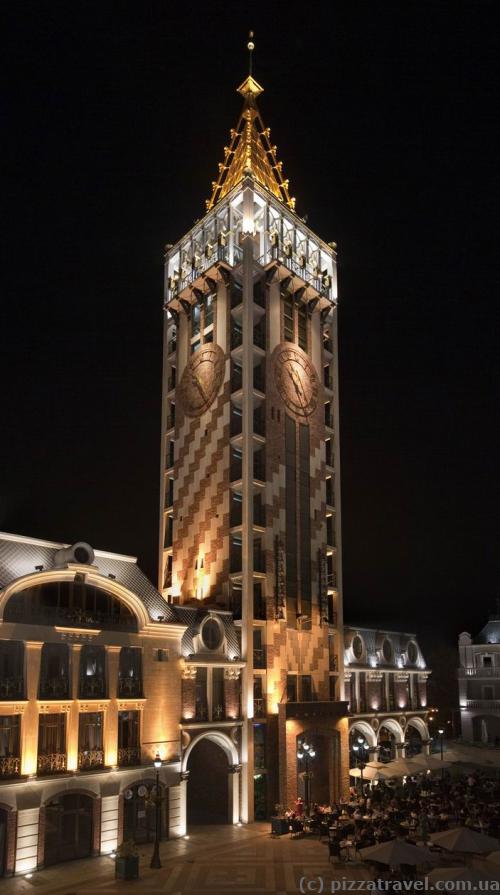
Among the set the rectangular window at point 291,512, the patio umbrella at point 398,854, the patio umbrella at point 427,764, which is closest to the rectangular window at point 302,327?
the rectangular window at point 291,512

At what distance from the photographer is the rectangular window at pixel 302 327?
54.8 metres

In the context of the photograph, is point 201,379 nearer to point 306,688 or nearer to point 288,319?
point 288,319

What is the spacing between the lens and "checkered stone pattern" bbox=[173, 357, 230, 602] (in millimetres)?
47531

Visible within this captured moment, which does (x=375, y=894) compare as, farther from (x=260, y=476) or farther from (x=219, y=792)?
(x=260, y=476)

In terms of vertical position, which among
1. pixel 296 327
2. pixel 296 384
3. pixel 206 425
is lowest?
pixel 206 425

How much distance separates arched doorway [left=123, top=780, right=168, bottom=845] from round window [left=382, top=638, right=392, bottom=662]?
28.6m

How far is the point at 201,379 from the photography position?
2066 inches

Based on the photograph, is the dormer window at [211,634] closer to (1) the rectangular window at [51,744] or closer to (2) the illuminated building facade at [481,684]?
(1) the rectangular window at [51,744]

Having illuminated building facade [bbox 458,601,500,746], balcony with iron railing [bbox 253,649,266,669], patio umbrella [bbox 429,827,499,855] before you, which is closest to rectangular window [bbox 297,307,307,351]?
balcony with iron railing [bbox 253,649,266,669]

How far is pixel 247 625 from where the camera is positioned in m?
43.7

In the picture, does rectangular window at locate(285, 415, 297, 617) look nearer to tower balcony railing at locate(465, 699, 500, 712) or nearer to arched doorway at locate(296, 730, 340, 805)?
arched doorway at locate(296, 730, 340, 805)

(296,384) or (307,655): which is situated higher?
(296,384)

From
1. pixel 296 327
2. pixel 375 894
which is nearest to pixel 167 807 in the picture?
pixel 375 894

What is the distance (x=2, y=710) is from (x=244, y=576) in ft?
58.6
